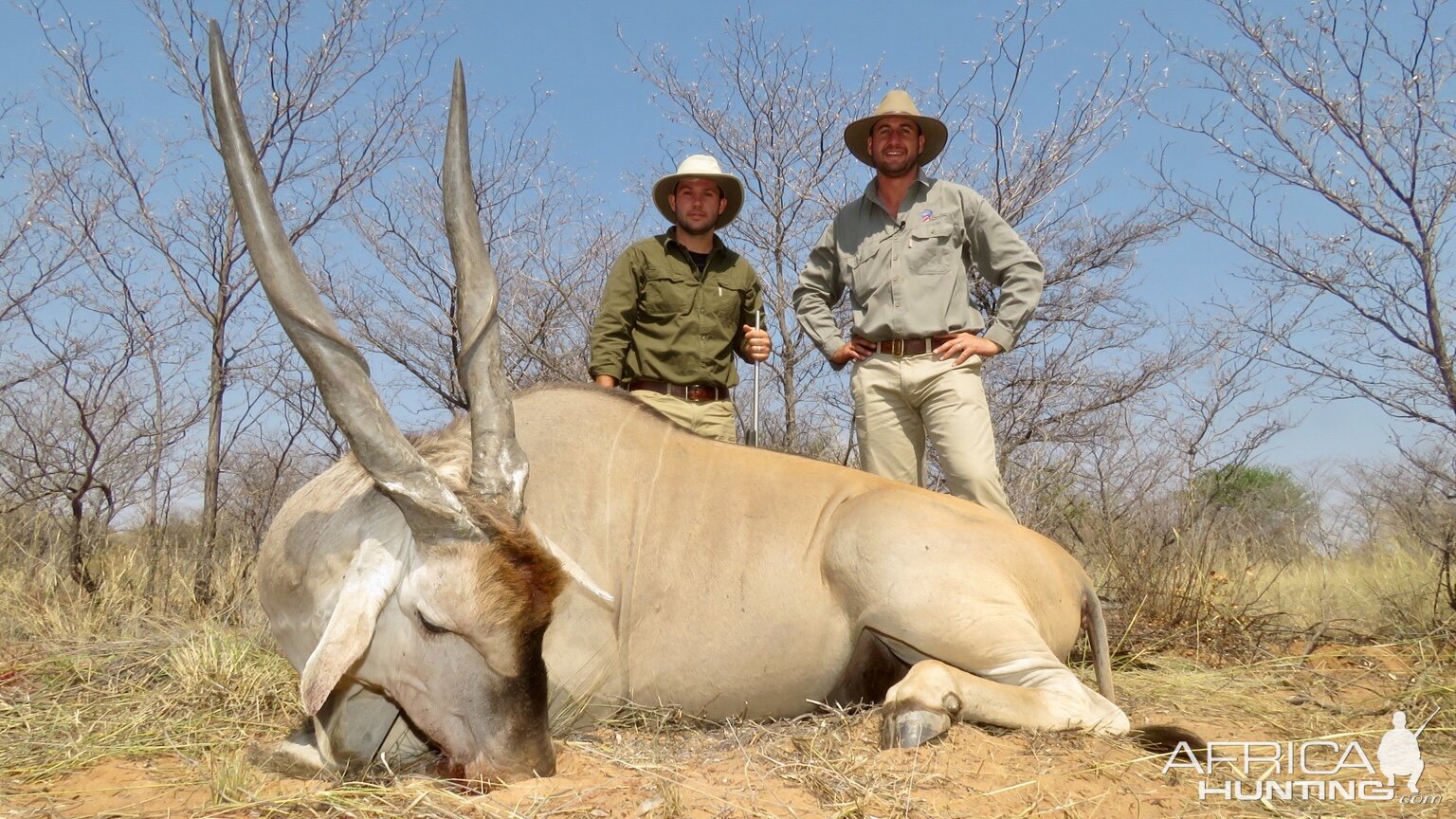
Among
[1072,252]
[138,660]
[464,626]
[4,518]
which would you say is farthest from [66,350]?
[1072,252]

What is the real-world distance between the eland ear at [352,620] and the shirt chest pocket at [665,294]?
91.3 inches

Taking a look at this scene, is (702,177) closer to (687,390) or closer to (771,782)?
(687,390)

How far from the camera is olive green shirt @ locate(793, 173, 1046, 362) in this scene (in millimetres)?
4605

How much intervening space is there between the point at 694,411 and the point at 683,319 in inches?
17.1

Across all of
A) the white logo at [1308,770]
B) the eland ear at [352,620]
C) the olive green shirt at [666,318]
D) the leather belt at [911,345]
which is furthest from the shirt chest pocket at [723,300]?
the white logo at [1308,770]

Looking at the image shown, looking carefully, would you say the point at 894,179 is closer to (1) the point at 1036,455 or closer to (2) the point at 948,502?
(2) the point at 948,502

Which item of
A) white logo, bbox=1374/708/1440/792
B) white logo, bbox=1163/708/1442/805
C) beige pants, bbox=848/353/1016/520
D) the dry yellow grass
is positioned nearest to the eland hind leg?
the dry yellow grass

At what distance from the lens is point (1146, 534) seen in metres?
5.66

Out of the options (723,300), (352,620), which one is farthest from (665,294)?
(352,620)

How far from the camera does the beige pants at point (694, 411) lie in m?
4.88

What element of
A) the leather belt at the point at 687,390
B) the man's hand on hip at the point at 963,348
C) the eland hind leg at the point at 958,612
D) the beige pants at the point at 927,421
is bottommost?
the eland hind leg at the point at 958,612

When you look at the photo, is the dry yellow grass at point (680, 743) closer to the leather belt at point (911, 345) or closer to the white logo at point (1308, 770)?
the white logo at point (1308, 770)

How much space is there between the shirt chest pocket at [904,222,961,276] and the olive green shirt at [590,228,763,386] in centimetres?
89

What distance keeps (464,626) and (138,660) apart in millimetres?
2089
